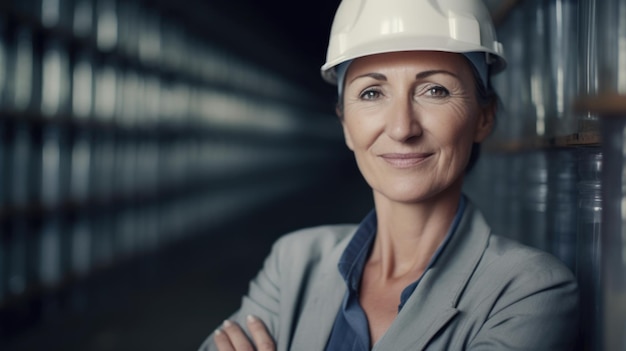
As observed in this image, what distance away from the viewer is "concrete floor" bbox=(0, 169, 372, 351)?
4.16m

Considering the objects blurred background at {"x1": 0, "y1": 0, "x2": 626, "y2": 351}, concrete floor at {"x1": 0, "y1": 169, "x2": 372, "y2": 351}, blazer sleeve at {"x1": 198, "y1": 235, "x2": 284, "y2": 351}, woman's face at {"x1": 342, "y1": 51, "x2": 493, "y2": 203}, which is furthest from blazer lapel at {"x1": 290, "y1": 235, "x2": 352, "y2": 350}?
concrete floor at {"x1": 0, "y1": 169, "x2": 372, "y2": 351}

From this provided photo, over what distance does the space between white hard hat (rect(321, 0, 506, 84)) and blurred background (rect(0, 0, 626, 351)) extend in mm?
253

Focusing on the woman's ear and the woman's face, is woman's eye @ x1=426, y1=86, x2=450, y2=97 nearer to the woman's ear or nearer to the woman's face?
the woman's face

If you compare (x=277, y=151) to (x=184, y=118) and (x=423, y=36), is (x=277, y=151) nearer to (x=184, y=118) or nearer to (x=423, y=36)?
(x=184, y=118)

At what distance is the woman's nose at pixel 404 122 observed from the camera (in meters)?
1.41

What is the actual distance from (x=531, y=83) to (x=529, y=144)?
0.72 feet

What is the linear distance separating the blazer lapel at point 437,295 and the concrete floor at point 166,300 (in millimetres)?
2834

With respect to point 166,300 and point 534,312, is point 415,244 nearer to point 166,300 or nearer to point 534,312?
point 534,312

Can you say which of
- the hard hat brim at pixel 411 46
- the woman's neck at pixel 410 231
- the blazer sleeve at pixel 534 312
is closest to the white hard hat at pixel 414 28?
the hard hat brim at pixel 411 46

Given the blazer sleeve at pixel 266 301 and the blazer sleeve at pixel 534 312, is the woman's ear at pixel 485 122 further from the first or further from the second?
the blazer sleeve at pixel 266 301

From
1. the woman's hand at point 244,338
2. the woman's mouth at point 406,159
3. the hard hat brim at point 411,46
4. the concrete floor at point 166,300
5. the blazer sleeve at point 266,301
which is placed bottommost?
the concrete floor at point 166,300

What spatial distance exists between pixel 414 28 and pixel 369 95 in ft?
0.58

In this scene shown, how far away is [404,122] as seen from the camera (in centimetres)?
141

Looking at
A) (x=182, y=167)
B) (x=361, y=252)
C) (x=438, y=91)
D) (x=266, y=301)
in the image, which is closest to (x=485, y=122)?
(x=438, y=91)
